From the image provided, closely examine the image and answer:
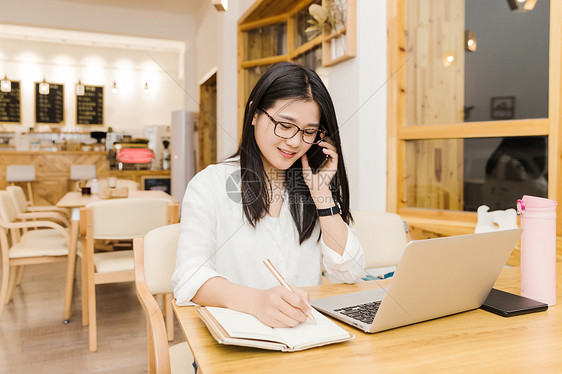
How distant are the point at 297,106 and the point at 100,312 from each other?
8.16ft

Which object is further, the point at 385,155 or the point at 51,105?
the point at 51,105

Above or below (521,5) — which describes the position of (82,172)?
below

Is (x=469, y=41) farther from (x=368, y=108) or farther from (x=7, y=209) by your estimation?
(x=7, y=209)

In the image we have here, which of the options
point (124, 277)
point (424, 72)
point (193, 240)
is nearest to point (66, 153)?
point (124, 277)

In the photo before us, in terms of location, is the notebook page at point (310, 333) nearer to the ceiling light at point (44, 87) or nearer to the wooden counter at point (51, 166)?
the wooden counter at point (51, 166)

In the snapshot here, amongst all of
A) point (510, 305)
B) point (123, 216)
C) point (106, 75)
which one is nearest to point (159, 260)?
point (510, 305)

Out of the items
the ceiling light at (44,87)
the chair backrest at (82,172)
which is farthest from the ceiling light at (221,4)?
the ceiling light at (44,87)

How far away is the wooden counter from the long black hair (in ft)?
21.5

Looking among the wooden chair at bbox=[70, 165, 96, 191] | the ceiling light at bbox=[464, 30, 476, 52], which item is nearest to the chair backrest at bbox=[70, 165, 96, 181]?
the wooden chair at bbox=[70, 165, 96, 191]

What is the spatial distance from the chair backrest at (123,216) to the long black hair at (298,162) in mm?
1360

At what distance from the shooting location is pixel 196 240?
3.70 ft

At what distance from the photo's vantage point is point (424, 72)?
8.05 ft

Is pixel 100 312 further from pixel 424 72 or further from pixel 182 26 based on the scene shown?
pixel 182 26

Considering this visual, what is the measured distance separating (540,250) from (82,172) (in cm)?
673
